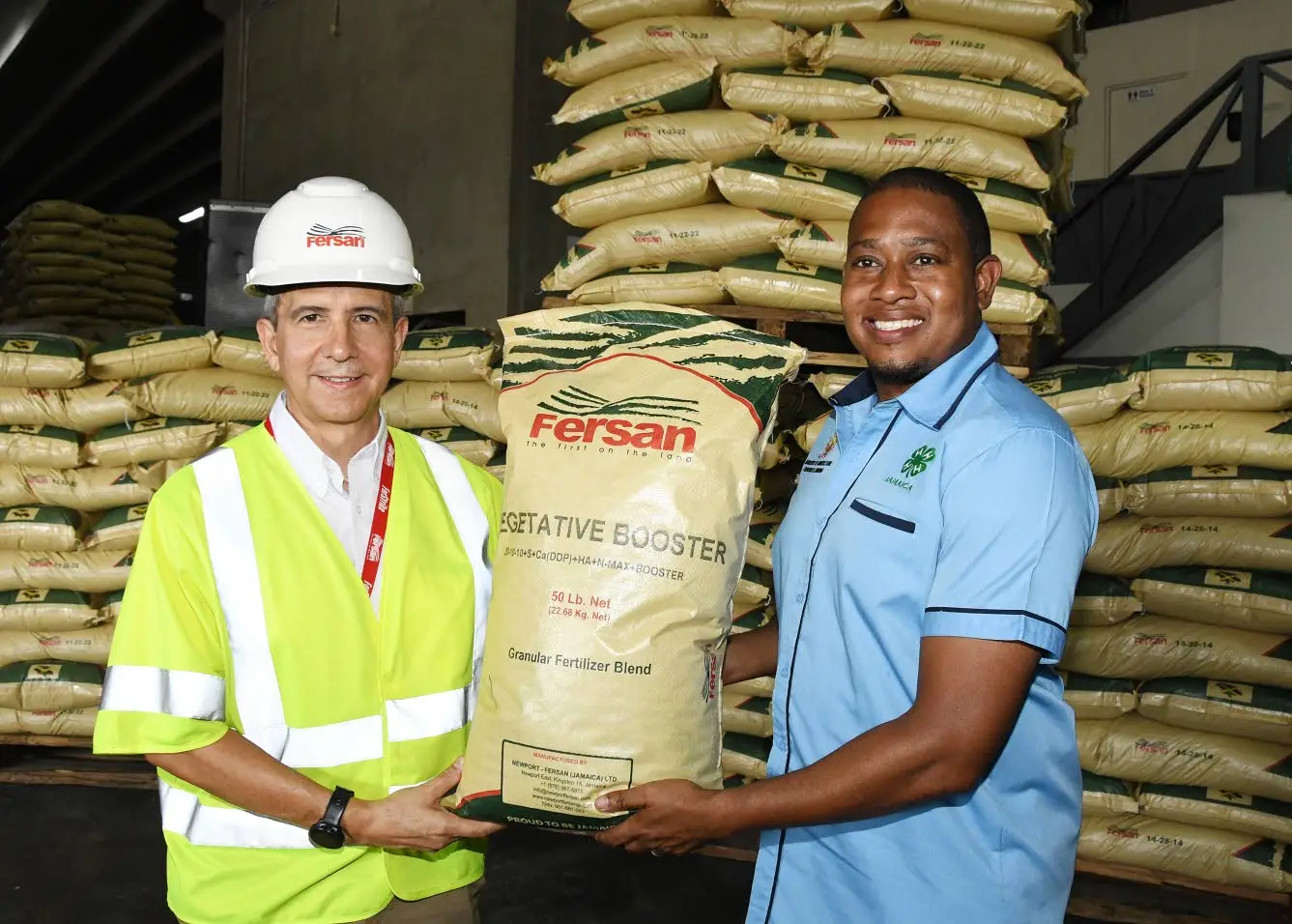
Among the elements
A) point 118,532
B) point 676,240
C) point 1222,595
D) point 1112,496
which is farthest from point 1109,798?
point 118,532

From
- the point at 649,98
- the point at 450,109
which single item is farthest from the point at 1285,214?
the point at 450,109

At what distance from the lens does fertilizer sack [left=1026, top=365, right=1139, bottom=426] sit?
139 inches

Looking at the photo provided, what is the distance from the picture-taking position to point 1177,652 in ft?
11.7

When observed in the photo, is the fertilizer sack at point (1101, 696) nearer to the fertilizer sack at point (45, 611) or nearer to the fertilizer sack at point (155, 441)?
the fertilizer sack at point (155, 441)

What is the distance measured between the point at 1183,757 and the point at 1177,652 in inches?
13.0

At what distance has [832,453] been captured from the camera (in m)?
1.86

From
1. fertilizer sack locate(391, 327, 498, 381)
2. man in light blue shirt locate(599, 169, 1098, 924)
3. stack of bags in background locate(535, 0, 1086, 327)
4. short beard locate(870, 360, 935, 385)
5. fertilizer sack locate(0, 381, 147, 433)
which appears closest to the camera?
man in light blue shirt locate(599, 169, 1098, 924)

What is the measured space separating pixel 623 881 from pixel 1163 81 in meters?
9.65

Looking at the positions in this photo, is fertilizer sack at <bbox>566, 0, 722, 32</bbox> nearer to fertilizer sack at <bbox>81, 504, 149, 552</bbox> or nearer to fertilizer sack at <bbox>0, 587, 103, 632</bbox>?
fertilizer sack at <bbox>81, 504, 149, 552</bbox>

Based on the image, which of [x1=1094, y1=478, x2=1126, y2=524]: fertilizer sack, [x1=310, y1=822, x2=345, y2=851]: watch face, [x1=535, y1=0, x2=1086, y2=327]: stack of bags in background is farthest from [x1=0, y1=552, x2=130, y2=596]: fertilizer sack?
[x1=1094, y1=478, x2=1126, y2=524]: fertilizer sack

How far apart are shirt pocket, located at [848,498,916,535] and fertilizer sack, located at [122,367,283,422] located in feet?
10.2

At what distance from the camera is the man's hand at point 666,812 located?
160 cm

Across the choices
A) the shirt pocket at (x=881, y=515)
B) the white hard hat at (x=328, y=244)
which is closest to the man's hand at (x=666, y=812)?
the shirt pocket at (x=881, y=515)

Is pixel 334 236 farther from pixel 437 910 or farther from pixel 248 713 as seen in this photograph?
pixel 437 910
